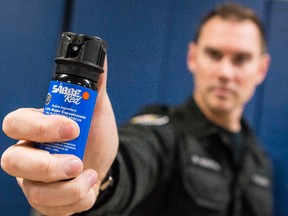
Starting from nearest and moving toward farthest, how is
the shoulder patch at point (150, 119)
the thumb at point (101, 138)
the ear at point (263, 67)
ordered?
the thumb at point (101, 138) → the shoulder patch at point (150, 119) → the ear at point (263, 67)

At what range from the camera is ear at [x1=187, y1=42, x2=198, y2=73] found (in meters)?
1.54

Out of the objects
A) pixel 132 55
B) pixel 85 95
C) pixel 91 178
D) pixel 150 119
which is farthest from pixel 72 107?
pixel 132 55

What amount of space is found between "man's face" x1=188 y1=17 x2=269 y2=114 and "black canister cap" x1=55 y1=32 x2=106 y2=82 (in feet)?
3.44

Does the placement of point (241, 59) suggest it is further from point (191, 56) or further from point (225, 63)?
point (191, 56)

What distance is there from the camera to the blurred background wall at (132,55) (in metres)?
1.30

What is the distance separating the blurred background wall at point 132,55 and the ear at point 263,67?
25 mm

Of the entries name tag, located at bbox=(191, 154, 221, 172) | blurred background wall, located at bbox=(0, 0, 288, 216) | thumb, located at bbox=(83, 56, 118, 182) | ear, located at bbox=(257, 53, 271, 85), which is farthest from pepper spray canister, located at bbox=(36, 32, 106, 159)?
ear, located at bbox=(257, 53, 271, 85)

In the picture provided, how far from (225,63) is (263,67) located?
0.26 metres

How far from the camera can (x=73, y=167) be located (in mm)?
445

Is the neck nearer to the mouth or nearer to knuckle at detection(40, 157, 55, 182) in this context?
the mouth

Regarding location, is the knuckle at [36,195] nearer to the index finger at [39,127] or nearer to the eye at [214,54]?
the index finger at [39,127]

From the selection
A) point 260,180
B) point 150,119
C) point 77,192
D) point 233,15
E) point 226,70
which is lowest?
point 260,180

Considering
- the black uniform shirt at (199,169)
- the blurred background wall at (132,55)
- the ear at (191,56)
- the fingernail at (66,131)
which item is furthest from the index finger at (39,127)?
the ear at (191,56)

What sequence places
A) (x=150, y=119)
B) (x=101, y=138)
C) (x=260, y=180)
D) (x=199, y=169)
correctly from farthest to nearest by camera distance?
(x=260, y=180), (x=199, y=169), (x=150, y=119), (x=101, y=138)
